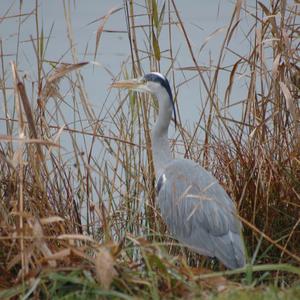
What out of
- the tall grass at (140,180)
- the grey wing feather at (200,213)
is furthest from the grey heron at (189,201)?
the tall grass at (140,180)

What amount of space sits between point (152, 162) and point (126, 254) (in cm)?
103

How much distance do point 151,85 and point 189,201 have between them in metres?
0.72

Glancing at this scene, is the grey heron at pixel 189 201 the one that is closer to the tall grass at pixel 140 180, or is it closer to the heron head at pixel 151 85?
the heron head at pixel 151 85

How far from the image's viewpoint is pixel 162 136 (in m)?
4.30

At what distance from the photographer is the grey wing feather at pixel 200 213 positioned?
3.64 metres

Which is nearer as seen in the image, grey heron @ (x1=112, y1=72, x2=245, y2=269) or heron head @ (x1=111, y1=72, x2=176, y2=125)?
grey heron @ (x1=112, y1=72, x2=245, y2=269)

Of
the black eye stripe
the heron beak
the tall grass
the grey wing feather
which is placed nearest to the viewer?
the tall grass

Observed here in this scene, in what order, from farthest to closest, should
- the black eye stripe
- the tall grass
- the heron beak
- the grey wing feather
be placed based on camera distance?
the heron beak < the black eye stripe < the grey wing feather < the tall grass

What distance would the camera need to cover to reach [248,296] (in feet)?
8.05

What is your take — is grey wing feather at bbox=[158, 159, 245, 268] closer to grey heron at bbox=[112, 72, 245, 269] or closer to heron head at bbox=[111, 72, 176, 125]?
grey heron at bbox=[112, 72, 245, 269]

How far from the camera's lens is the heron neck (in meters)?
Answer: 4.24

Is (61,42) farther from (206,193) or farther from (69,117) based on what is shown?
(206,193)

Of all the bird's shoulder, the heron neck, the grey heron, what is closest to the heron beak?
the grey heron

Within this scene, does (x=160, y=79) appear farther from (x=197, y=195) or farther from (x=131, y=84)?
(x=197, y=195)
